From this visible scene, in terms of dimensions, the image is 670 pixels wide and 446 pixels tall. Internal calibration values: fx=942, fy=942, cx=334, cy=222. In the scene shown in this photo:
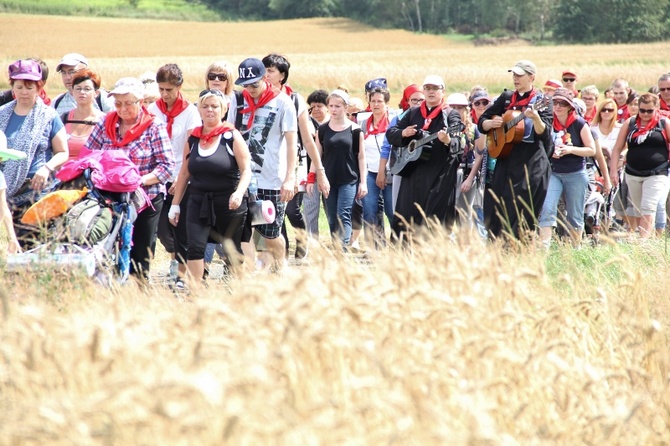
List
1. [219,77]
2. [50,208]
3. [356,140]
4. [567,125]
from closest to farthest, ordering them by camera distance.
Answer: [50,208]
[219,77]
[567,125]
[356,140]

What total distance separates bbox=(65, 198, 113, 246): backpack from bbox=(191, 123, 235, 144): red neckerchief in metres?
0.98

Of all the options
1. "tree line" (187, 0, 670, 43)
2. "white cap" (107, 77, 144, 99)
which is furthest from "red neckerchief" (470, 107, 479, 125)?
"tree line" (187, 0, 670, 43)

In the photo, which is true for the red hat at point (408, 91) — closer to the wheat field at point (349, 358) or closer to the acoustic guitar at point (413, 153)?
the acoustic guitar at point (413, 153)

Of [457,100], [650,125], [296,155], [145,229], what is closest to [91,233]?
[145,229]

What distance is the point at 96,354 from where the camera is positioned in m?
3.30

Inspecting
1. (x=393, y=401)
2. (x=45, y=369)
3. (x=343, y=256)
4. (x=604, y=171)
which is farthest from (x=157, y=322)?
(x=604, y=171)

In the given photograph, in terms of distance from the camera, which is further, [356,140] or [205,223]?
[356,140]

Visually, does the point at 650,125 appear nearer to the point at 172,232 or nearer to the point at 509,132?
the point at 509,132

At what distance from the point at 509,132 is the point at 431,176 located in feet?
2.80

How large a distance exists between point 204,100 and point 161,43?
64620mm

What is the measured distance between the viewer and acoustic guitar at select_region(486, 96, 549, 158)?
28.3 ft

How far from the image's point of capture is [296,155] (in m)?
8.16

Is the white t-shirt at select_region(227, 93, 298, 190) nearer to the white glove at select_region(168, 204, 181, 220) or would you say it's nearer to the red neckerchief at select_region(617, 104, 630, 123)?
the white glove at select_region(168, 204, 181, 220)

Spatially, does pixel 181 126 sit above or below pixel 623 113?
above
